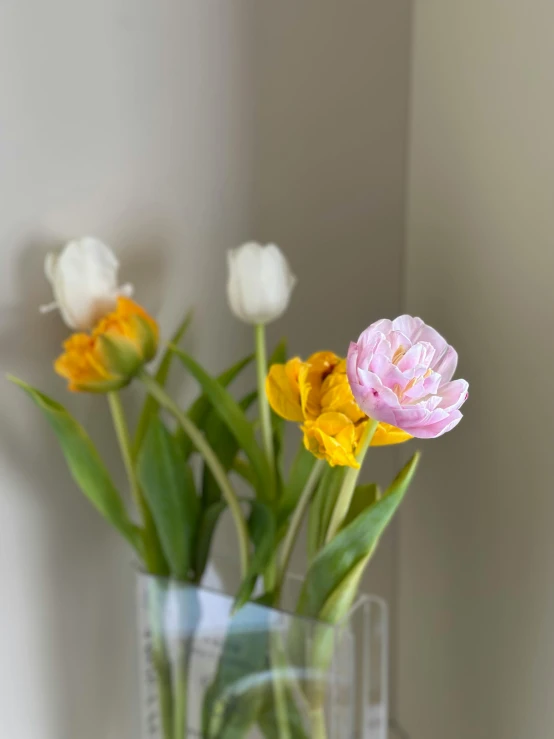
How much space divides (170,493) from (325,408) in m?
0.25

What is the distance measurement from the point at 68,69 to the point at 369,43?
0.36m

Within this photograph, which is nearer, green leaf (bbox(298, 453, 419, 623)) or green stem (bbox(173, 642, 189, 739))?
green leaf (bbox(298, 453, 419, 623))

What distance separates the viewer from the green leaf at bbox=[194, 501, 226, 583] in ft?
2.11

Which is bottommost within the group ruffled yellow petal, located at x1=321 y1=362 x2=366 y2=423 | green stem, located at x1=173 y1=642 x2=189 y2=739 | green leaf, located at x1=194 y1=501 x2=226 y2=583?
green stem, located at x1=173 y1=642 x2=189 y2=739

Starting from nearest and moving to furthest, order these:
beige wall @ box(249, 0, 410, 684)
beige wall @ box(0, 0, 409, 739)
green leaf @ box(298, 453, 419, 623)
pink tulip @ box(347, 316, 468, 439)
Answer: pink tulip @ box(347, 316, 468, 439)
green leaf @ box(298, 453, 419, 623)
beige wall @ box(0, 0, 409, 739)
beige wall @ box(249, 0, 410, 684)

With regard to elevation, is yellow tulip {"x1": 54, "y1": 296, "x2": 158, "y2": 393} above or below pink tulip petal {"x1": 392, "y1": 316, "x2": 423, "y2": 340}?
below

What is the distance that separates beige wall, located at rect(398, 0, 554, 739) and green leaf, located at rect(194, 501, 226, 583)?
29 cm

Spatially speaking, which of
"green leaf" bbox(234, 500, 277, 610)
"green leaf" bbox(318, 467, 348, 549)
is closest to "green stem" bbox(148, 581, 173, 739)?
"green leaf" bbox(234, 500, 277, 610)

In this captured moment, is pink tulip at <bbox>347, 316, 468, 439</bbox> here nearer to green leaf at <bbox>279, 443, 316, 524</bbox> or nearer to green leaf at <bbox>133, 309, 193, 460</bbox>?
green leaf at <bbox>279, 443, 316, 524</bbox>

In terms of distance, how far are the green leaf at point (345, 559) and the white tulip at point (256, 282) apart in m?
0.21

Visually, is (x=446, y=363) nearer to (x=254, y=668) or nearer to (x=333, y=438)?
(x=333, y=438)

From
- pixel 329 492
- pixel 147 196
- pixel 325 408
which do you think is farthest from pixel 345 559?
pixel 147 196

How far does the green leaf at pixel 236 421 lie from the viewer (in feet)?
2.02

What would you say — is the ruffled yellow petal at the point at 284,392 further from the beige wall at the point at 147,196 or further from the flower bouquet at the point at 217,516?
the beige wall at the point at 147,196
